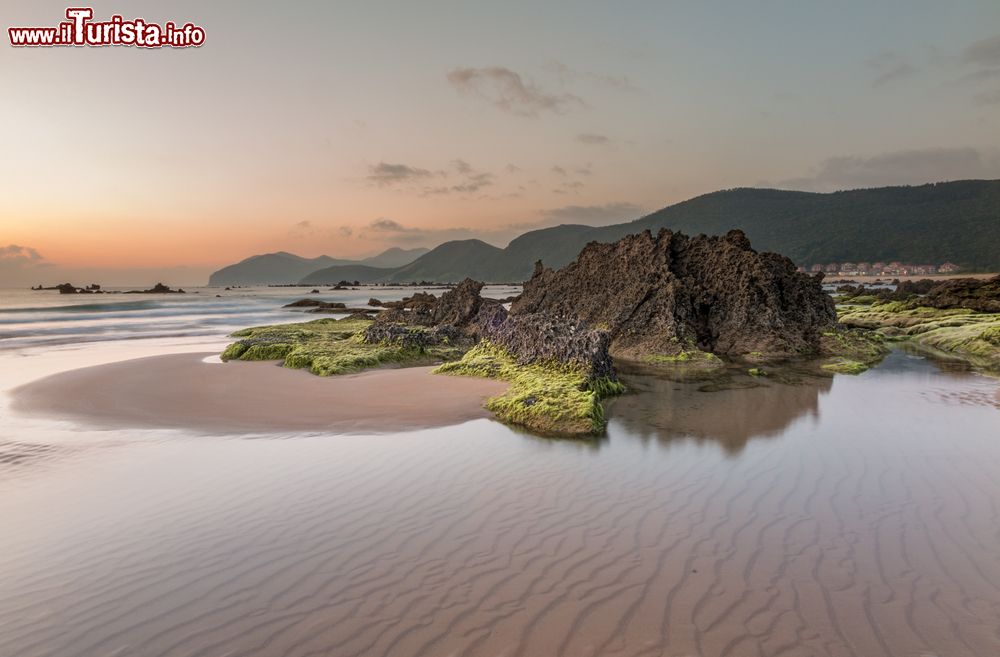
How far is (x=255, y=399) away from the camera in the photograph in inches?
418

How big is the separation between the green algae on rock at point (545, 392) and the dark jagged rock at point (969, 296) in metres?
24.2

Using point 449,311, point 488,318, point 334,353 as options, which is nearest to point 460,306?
point 449,311

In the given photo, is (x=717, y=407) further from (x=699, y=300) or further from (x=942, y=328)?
(x=942, y=328)

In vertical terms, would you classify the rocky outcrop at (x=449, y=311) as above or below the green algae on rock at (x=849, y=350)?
above

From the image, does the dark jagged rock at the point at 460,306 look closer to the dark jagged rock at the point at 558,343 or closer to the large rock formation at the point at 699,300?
the large rock formation at the point at 699,300

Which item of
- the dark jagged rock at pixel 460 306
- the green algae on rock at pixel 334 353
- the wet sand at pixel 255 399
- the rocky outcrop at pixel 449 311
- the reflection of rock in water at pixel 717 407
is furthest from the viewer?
the rocky outcrop at pixel 449 311

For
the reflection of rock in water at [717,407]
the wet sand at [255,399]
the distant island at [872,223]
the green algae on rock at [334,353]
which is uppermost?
the distant island at [872,223]

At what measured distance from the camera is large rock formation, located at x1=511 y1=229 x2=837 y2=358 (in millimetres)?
17547

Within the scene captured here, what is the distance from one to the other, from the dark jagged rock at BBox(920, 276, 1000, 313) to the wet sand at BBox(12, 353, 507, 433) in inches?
1056

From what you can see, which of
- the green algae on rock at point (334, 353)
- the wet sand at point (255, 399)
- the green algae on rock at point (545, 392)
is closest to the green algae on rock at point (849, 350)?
the green algae on rock at point (545, 392)

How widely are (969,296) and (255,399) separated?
3321 centimetres

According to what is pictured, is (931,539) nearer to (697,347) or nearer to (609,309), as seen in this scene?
(697,347)

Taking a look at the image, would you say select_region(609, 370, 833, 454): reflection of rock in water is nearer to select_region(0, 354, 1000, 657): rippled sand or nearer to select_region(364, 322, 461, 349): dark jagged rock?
select_region(0, 354, 1000, 657): rippled sand

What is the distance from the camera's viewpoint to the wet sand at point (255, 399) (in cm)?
895
